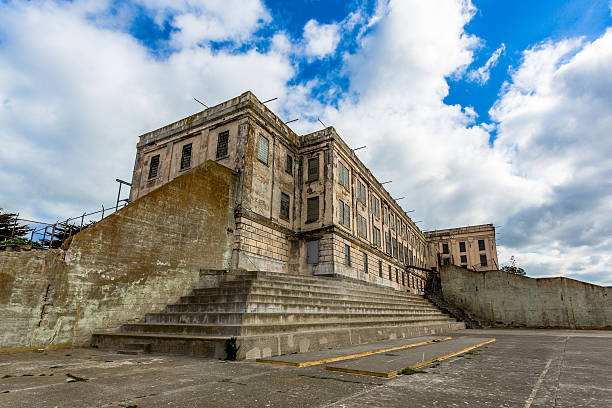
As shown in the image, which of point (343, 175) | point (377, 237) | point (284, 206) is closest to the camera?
point (284, 206)

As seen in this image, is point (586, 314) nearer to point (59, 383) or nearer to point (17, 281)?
point (59, 383)

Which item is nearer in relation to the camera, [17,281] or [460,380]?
[460,380]

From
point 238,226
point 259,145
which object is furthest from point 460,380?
point 259,145

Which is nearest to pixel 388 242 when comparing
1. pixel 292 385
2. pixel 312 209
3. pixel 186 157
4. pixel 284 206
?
pixel 312 209

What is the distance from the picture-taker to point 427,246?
50312 millimetres

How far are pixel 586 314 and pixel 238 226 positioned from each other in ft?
60.2

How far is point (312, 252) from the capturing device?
67.3 feet

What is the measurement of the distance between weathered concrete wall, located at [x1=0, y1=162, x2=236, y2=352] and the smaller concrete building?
39.9 m

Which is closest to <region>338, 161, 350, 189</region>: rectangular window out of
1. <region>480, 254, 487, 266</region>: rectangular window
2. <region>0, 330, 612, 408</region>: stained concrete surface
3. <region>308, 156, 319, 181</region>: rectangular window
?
<region>308, 156, 319, 181</region>: rectangular window

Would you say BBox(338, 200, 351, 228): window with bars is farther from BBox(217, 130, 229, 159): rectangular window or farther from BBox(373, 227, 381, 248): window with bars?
BBox(217, 130, 229, 159): rectangular window

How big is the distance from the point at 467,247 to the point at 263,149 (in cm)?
3962

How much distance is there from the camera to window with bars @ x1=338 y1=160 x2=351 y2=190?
906 inches

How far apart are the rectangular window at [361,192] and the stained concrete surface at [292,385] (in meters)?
20.9

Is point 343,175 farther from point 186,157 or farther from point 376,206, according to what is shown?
point 186,157
